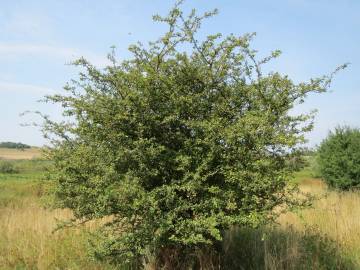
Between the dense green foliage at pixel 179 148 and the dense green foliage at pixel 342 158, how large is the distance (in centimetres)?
1561

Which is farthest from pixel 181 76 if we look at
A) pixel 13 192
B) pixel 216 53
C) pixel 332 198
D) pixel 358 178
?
pixel 13 192

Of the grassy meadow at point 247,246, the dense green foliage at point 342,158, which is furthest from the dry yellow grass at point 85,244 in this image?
the dense green foliage at point 342,158

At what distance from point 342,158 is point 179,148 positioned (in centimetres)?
1644

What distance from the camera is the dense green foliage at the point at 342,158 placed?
20281 mm

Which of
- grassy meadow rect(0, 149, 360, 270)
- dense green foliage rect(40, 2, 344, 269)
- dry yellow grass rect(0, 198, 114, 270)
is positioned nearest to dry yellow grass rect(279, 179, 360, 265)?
grassy meadow rect(0, 149, 360, 270)

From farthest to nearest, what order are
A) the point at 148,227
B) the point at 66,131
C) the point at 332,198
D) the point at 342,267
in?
the point at 332,198 < the point at 342,267 < the point at 66,131 < the point at 148,227

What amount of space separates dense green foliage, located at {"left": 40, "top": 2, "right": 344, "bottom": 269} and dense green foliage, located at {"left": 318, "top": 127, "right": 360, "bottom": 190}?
15612 millimetres

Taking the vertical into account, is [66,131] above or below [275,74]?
below

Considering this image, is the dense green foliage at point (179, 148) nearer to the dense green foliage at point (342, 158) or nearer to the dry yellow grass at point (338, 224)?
the dry yellow grass at point (338, 224)

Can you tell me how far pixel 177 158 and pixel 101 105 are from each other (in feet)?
3.93

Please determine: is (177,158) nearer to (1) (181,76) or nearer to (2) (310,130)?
(1) (181,76)

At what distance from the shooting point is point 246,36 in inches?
240

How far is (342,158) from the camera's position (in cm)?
2052

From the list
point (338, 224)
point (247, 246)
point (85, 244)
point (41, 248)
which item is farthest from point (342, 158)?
point (85, 244)
